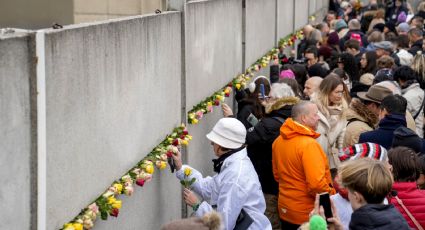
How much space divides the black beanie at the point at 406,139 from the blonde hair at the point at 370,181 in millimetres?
2291

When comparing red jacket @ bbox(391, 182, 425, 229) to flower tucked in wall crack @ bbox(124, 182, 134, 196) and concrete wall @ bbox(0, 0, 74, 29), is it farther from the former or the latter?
concrete wall @ bbox(0, 0, 74, 29)

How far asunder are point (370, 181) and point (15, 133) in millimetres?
2226

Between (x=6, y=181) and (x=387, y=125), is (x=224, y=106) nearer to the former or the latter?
(x=387, y=125)

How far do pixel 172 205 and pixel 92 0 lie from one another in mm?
3857

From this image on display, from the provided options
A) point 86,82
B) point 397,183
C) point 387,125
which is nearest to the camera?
point 86,82

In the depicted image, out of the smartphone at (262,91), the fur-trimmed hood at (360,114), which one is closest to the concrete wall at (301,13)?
the smartphone at (262,91)

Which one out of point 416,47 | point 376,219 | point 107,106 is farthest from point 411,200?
point 416,47

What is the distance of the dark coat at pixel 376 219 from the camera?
15.4 feet

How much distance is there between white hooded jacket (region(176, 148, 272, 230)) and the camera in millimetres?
5844

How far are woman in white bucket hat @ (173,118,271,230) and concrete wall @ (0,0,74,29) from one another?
431 centimetres

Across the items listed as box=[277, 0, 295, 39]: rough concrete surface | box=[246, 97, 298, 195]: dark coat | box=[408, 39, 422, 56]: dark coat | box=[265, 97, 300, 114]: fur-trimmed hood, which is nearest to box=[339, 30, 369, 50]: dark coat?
box=[277, 0, 295, 39]: rough concrete surface

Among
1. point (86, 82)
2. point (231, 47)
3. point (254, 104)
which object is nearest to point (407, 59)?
point (231, 47)

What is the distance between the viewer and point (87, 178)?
4.75 m

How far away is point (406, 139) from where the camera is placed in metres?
7.14
